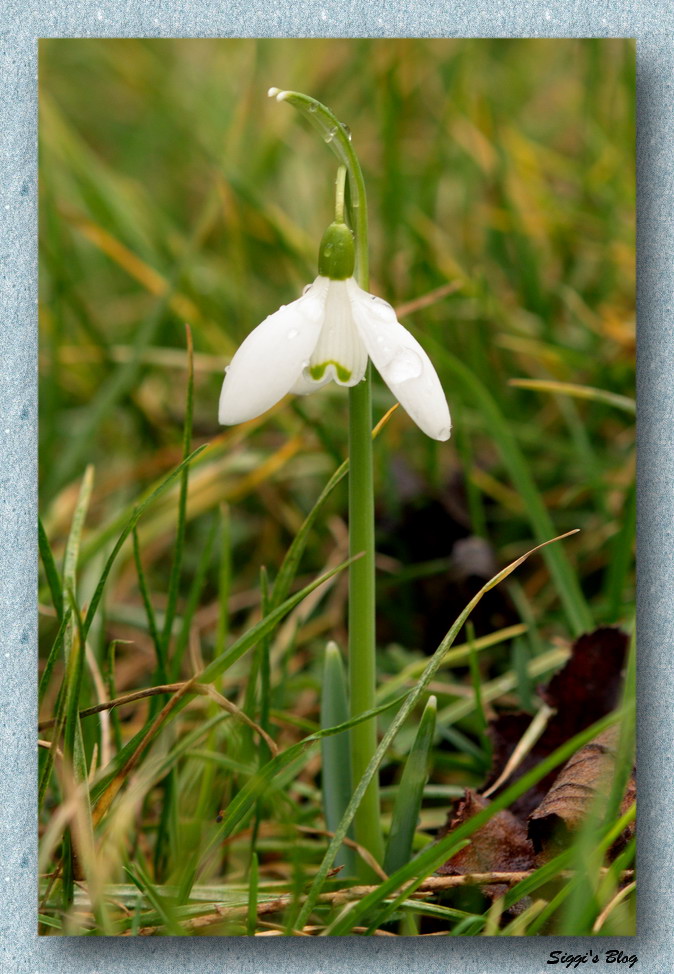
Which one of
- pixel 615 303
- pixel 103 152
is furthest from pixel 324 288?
pixel 103 152

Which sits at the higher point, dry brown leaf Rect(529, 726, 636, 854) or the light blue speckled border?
the light blue speckled border

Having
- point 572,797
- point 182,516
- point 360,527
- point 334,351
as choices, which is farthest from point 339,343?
point 572,797

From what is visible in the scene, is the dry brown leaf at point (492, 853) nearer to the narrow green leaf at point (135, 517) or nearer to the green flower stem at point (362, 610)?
the green flower stem at point (362, 610)

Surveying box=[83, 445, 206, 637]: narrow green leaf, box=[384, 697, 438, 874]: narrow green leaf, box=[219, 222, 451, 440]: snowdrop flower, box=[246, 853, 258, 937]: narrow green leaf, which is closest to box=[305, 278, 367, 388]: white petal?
box=[219, 222, 451, 440]: snowdrop flower

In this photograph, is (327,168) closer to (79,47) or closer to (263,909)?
(79,47)

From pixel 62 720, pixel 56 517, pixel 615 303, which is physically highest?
pixel 615 303

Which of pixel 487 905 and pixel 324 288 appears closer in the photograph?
pixel 324 288

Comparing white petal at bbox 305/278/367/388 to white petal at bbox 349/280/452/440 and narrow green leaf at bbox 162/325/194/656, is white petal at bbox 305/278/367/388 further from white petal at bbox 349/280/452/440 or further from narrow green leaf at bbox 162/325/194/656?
narrow green leaf at bbox 162/325/194/656

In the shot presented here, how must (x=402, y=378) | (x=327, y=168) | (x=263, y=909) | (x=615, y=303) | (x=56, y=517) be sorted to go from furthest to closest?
(x=327, y=168) < (x=615, y=303) < (x=56, y=517) < (x=263, y=909) < (x=402, y=378)
